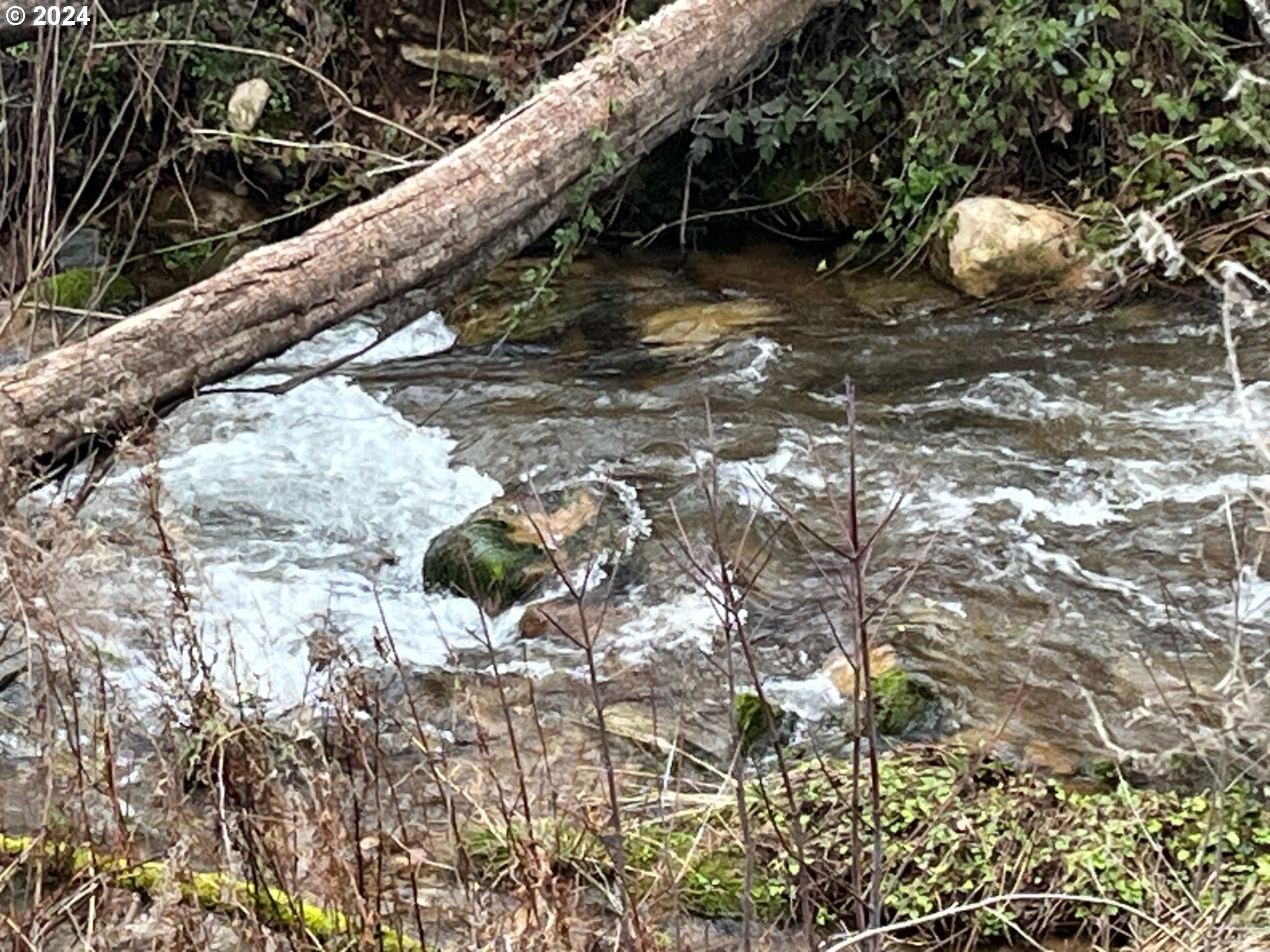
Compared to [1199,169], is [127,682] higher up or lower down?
lower down

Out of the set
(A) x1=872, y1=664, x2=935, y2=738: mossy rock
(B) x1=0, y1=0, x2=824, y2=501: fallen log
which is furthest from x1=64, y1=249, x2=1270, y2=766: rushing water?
(B) x1=0, y1=0, x2=824, y2=501: fallen log

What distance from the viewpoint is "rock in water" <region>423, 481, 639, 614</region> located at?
5.14 meters

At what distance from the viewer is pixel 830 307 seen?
7.39 m

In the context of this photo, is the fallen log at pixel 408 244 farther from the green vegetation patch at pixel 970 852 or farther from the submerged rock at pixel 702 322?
the green vegetation patch at pixel 970 852

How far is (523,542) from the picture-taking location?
5344mm

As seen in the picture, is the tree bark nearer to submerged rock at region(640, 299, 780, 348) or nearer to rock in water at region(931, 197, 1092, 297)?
submerged rock at region(640, 299, 780, 348)

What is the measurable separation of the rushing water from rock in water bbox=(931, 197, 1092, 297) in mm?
158

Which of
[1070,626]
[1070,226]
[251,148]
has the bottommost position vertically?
[1070,626]

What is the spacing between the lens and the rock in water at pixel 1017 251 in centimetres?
700

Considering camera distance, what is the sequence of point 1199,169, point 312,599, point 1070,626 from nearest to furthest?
1. point 1070,626
2. point 312,599
3. point 1199,169

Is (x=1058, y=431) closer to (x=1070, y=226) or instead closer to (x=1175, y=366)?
(x=1175, y=366)

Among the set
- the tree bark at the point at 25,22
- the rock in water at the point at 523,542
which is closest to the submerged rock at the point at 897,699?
the rock in water at the point at 523,542

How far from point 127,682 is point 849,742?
87.7 inches

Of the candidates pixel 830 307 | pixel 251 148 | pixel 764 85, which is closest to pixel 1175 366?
pixel 830 307
